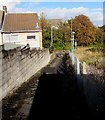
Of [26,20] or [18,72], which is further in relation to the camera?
[26,20]

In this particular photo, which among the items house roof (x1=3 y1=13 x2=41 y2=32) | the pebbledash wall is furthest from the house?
the pebbledash wall

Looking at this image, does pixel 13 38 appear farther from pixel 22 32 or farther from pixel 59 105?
pixel 59 105

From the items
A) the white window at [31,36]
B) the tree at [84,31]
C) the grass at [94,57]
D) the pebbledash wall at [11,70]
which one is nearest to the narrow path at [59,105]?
the pebbledash wall at [11,70]

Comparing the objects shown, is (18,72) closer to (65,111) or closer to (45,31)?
(65,111)

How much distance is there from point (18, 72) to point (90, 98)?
9.84ft

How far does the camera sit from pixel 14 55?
260 inches

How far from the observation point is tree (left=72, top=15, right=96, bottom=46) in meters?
41.8

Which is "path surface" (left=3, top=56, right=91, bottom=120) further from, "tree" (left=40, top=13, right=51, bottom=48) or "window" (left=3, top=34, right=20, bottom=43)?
"tree" (left=40, top=13, right=51, bottom=48)

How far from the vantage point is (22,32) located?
25.1 meters

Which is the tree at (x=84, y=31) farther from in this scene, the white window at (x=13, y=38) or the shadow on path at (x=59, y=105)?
the shadow on path at (x=59, y=105)

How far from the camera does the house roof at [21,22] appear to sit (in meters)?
25.1

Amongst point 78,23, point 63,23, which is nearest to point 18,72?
point 78,23

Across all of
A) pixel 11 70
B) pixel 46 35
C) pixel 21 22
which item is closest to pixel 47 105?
pixel 11 70

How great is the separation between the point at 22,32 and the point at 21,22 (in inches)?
68.9
